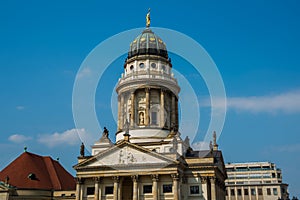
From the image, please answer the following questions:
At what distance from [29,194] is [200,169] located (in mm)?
28232

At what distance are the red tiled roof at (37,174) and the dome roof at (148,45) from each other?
26.1m

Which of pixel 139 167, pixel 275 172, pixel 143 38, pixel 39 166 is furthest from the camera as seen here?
pixel 275 172

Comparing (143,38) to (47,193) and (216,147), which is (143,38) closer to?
(216,147)

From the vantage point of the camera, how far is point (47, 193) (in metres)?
63.9

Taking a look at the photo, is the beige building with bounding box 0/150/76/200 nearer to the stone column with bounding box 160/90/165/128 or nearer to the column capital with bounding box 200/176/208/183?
the stone column with bounding box 160/90/165/128

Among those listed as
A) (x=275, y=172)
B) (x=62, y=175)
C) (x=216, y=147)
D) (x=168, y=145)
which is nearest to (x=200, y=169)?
(x=168, y=145)

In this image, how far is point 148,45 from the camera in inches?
2832

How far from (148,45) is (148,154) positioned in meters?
24.8

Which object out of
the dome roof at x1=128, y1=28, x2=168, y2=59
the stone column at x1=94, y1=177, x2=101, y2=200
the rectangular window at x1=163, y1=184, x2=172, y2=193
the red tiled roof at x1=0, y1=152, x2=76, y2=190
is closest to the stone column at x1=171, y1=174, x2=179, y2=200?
the rectangular window at x1=163, y1=184, x2=172, y2=193

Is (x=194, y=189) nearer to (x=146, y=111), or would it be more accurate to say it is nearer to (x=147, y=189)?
(x=147, y=189)

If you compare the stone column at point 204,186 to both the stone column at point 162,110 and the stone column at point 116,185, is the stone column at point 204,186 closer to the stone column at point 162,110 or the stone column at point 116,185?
the stone column at point 162,110

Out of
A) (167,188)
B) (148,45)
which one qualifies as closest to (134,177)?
(167,188)

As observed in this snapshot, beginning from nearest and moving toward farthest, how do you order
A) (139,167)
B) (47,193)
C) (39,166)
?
(139,167), (47,193), (39,166)

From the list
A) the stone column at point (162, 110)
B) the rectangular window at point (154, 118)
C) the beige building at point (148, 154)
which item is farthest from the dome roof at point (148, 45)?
the rectangular window at point (154, 118)
